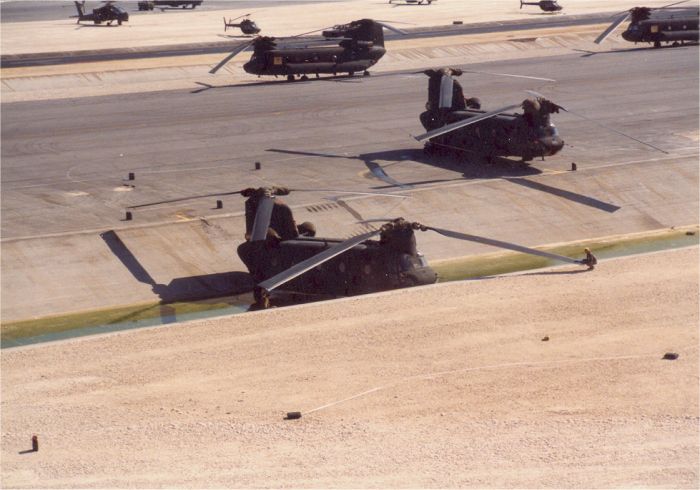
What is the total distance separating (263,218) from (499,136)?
1528 centimetres

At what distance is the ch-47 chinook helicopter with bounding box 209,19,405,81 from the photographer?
59.2 metres

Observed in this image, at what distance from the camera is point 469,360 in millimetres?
22953

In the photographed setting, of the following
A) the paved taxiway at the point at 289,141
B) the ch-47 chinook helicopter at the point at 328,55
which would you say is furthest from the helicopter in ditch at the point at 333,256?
the ch-47 chinook helicopter at the point at 328,55

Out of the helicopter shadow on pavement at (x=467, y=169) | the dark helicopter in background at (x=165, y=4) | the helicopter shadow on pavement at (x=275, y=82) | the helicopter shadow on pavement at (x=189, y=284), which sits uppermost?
the dark helicopter in background at (x=165, y=4)

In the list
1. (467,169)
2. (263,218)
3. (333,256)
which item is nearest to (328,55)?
(467,169)

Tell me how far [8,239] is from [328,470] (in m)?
20.3

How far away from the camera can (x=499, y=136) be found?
42281 millimetres

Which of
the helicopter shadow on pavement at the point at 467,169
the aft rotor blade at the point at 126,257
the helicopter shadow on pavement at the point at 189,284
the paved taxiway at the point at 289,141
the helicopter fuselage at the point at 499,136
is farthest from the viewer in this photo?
the helicopter fuselage at the point at 499,136

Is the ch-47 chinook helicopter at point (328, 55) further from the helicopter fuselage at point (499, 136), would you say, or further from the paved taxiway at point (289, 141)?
the helicopter fuselage at point (499, 136)

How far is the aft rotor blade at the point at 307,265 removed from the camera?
2538cm

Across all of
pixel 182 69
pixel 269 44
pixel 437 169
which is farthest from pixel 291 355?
pixel 182 69

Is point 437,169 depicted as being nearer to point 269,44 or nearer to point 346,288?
point 346,288

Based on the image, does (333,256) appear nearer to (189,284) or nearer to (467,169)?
(189,284)

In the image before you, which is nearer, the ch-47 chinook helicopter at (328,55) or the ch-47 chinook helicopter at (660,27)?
the ch-47 chinook helicopter at (328,55)
